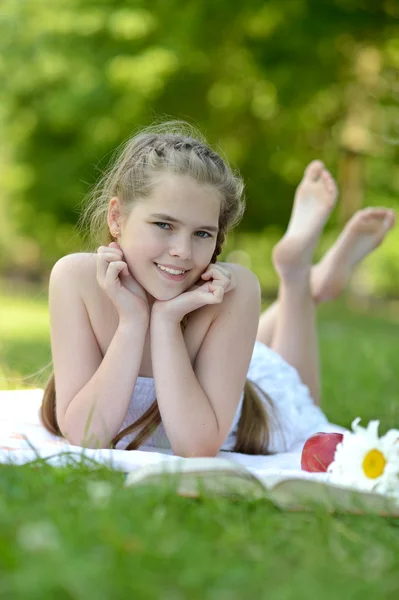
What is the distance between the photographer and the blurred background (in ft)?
44.4

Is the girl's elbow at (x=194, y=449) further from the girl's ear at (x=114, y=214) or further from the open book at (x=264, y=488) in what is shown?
the girl's ear at (x=114, y=214)

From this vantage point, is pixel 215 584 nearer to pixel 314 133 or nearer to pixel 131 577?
pixel 131 577

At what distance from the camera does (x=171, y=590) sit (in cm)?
127

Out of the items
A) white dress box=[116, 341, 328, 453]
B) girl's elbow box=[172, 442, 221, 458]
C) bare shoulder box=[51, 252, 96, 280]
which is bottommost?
white dress box=[116, 341, 328, 453]

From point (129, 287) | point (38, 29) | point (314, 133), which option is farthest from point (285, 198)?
point (129, 287)

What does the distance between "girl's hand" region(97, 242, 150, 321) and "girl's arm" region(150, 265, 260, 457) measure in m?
0.07

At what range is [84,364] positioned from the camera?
2803 mm

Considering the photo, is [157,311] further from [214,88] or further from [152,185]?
[214,88]

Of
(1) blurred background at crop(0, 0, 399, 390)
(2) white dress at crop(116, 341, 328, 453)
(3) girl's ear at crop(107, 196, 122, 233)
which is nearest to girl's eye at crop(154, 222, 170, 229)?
(3) girl's ear at crop(107, 196, 122, 233)

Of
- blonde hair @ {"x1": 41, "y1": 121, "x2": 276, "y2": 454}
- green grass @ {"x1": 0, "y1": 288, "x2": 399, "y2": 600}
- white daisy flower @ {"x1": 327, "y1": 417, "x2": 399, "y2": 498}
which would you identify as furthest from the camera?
blonde hair @ {"x1": 41, "y1": 121, "x2": 276, "y2": 454}

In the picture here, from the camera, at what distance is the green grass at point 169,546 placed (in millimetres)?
1258

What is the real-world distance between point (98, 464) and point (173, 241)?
84 centimetres

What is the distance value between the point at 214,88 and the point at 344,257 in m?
11.3

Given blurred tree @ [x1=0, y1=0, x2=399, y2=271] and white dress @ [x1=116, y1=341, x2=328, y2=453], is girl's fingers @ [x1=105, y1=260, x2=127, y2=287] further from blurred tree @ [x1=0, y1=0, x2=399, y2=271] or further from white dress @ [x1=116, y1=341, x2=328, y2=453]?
blurred tree @ [x1=0, y1=0, x2=399, y2=271]
